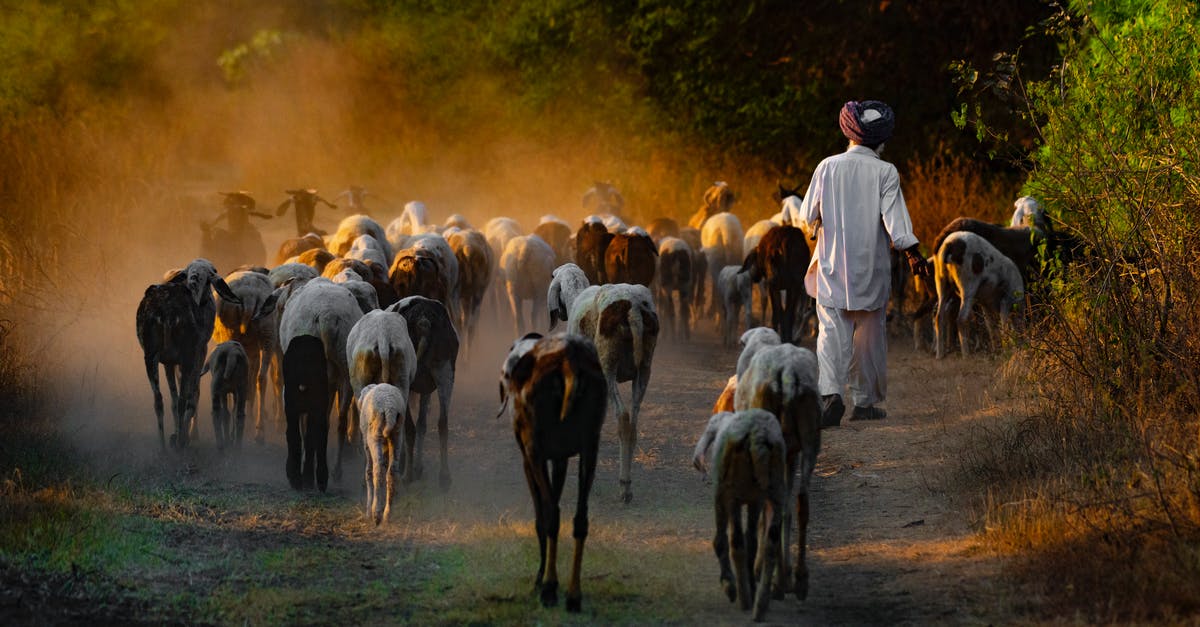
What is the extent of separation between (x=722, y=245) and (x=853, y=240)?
882 centimetres

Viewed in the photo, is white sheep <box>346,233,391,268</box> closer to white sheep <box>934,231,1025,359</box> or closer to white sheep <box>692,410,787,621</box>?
white sheep <box>934,231,1025,359</box>

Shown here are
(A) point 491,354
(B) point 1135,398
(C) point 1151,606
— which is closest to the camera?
(C) point 1151,606

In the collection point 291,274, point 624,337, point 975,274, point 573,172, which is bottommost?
point 624,337

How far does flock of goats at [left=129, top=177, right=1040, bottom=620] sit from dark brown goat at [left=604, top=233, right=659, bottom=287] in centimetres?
2

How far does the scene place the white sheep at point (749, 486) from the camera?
22.2ft

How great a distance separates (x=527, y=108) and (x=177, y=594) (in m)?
24.3

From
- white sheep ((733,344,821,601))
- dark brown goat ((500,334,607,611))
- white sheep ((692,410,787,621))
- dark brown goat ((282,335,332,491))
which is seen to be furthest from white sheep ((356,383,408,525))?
white sheep ((692,410,787,621))

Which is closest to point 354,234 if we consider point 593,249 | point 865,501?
point 593,249

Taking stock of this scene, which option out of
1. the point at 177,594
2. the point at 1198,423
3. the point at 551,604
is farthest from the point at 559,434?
the point at 1198,423

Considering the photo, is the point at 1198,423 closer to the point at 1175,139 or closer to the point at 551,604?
the point at 1175,139

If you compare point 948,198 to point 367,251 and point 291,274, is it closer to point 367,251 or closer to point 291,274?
point 367,251

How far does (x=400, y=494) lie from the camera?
392 inches

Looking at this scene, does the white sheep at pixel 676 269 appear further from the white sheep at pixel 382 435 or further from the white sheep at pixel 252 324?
the white sheep at pixel 382 435

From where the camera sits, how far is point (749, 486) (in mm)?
6805
